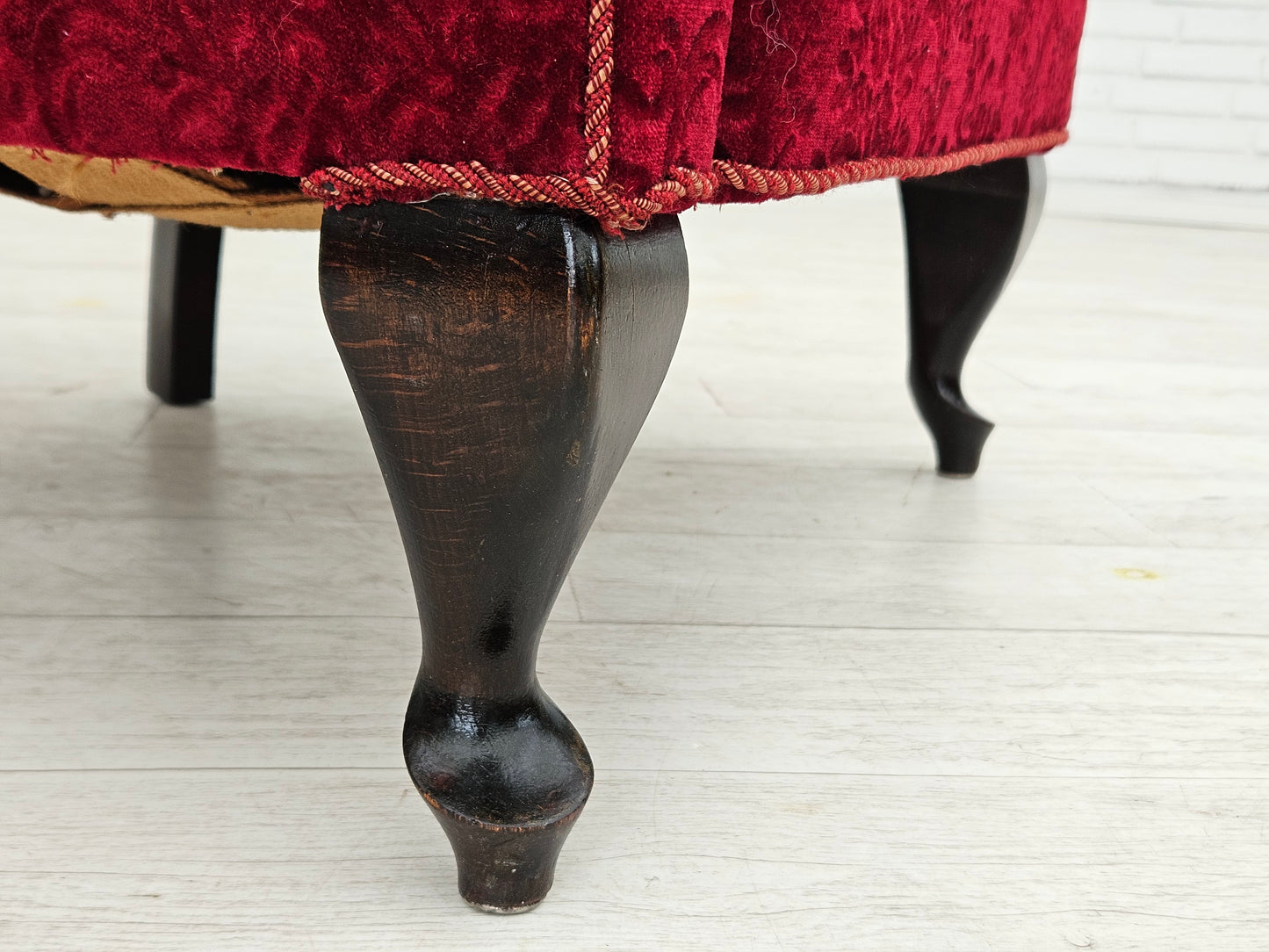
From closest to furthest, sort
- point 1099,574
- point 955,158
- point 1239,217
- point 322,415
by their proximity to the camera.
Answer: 1. point 955,158
2. point 1099,574
3. point 322,415
4. point 1239,217

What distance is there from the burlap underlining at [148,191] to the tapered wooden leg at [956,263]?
442 millimetres

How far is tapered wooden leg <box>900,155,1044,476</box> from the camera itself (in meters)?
0.86

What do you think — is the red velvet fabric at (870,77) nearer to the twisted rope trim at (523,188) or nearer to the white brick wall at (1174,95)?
the twisted rope trim at (523,188)

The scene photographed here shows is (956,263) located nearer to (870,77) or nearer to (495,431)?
(870,77)

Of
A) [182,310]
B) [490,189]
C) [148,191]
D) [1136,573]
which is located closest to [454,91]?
[490,189]

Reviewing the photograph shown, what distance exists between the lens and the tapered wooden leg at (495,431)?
14.0 inches

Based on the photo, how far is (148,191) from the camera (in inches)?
23.0

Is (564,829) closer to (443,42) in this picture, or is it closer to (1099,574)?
(443,42)

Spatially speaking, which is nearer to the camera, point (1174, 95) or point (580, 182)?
point (580, 182)

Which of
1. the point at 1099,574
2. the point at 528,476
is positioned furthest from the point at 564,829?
the point at 1099,574

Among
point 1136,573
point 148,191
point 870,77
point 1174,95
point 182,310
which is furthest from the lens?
point 1174,95

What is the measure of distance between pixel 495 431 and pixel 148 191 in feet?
1.00

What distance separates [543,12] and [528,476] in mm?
129

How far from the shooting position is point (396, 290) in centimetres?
36
